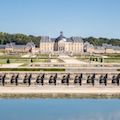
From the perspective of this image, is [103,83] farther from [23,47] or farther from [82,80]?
[23,47]

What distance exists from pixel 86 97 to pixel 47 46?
9437 centimetres

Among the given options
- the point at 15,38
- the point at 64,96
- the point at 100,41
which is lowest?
the point at 64,96

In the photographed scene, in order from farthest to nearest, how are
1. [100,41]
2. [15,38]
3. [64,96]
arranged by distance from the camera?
[100,41], [15,38], [64,96]

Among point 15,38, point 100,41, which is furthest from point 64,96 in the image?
point 100,41

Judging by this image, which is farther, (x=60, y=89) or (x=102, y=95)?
(x=60, y=89)

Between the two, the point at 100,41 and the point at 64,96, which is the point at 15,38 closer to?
the point at 100,41

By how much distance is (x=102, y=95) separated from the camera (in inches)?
757

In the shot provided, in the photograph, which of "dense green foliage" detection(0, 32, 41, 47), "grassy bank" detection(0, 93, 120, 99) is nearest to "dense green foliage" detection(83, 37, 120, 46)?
"dense green foliage" detection(0, 32, 41, 47)

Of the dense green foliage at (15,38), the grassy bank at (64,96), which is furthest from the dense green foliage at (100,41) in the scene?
the grassy bank at (64,96)

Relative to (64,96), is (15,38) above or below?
above

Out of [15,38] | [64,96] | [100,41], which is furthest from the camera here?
[100,41]

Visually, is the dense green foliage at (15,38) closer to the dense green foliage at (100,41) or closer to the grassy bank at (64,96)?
the dense green foliage at (100,41)

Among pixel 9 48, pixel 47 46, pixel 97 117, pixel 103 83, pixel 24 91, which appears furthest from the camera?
pixel 47 46

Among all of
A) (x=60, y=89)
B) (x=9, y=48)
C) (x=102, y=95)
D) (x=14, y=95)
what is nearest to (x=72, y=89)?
(x=60, y=89)
